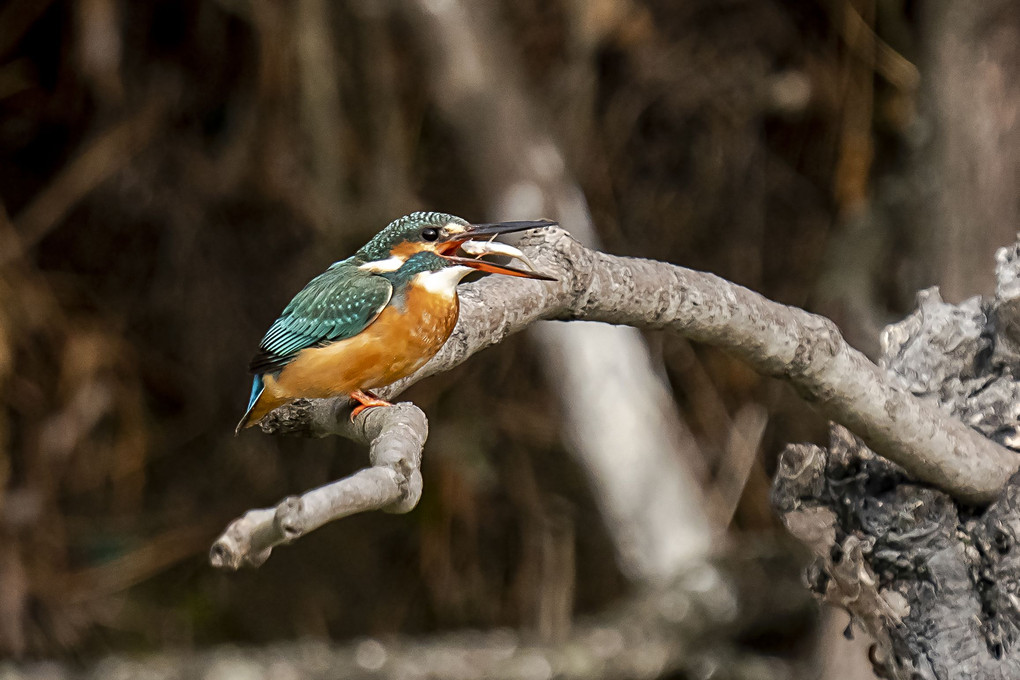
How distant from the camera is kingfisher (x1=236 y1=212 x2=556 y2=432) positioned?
3.43ft

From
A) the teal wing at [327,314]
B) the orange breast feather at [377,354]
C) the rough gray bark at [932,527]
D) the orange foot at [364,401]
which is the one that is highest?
the teal wing at [327,314]

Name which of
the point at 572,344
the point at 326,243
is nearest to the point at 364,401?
the point at 572,344

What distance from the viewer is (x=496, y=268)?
3.28 ft

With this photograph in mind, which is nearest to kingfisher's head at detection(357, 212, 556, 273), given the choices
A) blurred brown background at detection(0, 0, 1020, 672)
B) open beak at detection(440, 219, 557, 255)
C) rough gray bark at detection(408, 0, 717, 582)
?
open beak at detection(440, 219, 557, 255)

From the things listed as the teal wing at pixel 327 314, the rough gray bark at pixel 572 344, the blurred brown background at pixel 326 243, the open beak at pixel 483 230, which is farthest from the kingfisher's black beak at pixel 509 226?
the blurred brown background at pixel 326 243

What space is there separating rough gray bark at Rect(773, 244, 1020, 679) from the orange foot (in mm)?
414

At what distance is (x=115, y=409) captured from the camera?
2.76 metres

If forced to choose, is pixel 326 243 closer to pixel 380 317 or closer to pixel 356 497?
pixel 380 317

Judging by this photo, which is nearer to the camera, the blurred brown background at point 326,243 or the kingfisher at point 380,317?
the kingfisher at point 380,317

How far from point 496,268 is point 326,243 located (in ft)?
5.56

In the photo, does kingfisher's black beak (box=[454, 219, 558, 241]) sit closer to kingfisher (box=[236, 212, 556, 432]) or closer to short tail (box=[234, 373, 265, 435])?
kingfisher (box=[236, 212, 556, 432])

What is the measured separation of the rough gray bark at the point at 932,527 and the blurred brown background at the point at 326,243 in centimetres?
131

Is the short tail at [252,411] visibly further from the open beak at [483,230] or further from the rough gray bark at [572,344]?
the rough gray bark at [572,344]

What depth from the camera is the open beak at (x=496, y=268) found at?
92 centimetres
